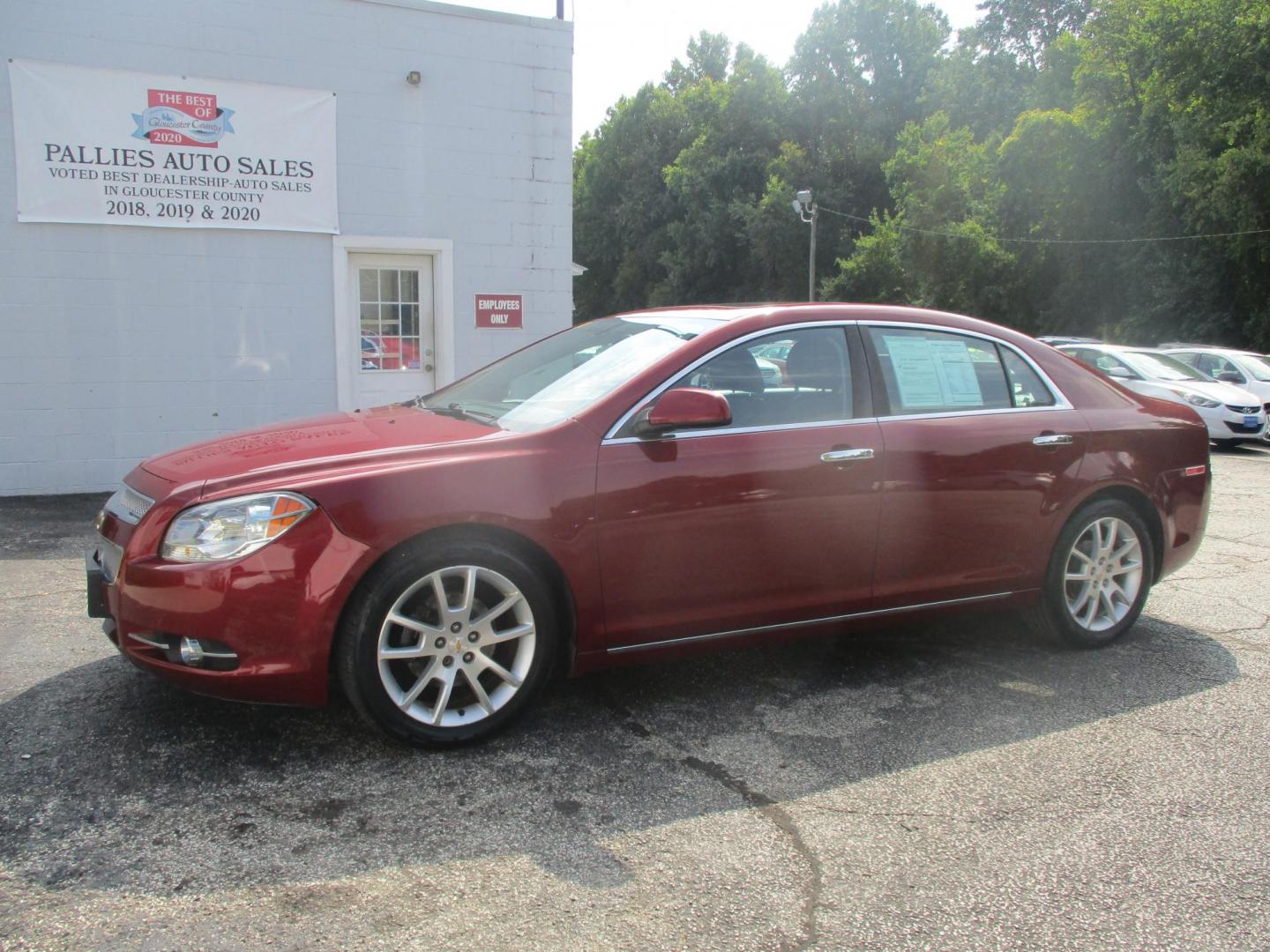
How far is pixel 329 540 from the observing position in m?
3.36

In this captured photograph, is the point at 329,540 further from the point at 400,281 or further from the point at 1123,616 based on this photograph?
the point at 400,281

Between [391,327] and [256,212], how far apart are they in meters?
1.47

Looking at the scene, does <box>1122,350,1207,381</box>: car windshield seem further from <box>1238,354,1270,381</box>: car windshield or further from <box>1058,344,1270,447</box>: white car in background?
<box>1238,354,1270,381</box>: car windshield

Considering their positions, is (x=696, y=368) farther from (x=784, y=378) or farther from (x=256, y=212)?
(x=256, y=212)

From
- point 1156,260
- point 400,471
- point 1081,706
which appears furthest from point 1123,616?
point 1156,260

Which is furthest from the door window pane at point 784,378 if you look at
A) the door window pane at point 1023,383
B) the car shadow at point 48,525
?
the car shadow at point 48,525

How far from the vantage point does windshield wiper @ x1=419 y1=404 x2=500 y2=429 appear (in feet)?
13.4

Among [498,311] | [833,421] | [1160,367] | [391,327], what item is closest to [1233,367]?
[1160,367]

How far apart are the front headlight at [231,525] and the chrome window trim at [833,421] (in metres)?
1.09

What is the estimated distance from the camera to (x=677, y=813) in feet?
10.5

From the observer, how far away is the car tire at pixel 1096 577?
4.73m

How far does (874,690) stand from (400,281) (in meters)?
6.77

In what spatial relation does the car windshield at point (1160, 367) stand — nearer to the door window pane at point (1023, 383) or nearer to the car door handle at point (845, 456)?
the door window pane at point (1023, 383)

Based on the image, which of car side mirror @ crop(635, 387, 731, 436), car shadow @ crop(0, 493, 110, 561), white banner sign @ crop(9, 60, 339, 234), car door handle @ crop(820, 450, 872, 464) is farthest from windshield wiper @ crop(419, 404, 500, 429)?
white banner sign @ crop(9, 60, 339, 234)
